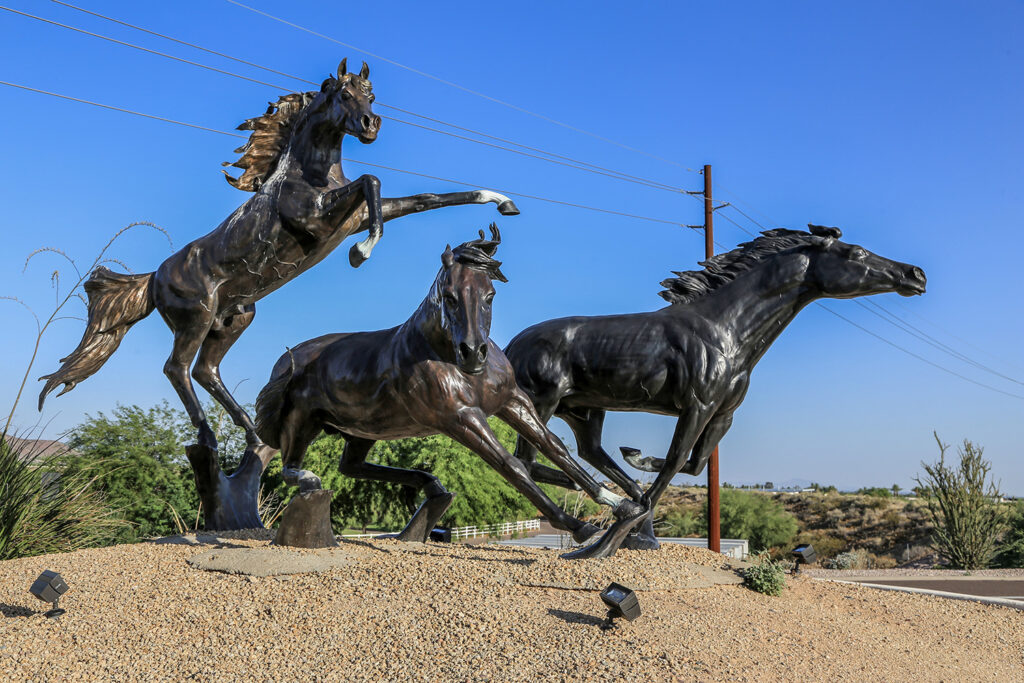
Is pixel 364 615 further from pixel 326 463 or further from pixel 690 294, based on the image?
pixel 326 463

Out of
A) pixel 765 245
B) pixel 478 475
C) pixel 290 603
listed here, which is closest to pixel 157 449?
pixel 478 475

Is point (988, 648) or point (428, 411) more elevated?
point (428, 411)

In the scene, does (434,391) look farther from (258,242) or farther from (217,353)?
(217,353)

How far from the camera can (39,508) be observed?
834cm

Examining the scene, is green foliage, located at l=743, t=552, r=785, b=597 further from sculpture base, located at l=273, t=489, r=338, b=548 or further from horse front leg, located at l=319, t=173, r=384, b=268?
horse front leg, located at l=319, t=173, r=384, b=268

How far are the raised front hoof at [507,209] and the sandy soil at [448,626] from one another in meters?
2.72

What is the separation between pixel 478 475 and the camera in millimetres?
18250

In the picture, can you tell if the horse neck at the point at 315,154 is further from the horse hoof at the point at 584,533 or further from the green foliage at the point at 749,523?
the green foliage at the point at 749,523

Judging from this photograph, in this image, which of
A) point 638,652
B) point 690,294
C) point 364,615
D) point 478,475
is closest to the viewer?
point 638,652

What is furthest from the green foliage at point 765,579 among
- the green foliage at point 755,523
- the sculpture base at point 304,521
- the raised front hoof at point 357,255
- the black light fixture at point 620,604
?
the green foliage at point 755,523

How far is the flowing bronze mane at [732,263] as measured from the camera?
25.9 feet

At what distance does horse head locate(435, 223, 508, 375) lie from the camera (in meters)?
5.86

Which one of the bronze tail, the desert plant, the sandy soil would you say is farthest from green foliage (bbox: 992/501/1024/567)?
the bronze tail

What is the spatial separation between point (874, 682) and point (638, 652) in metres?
1.55
